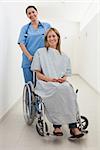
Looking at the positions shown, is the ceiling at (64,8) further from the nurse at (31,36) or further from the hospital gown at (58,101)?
the hospital gown at (58,101)

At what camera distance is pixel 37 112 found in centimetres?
271

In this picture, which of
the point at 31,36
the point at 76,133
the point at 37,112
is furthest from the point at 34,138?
the point at 31,36

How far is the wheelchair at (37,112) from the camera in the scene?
7.96 feet

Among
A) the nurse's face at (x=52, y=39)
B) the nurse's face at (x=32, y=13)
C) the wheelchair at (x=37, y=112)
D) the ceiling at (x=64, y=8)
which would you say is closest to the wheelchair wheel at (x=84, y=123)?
the wheelchair at (x=37, y=112)

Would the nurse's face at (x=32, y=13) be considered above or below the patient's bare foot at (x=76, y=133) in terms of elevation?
above

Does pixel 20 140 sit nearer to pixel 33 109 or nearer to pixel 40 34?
pixel 33 109

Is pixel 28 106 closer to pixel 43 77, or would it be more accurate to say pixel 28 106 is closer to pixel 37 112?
pixel 37 112

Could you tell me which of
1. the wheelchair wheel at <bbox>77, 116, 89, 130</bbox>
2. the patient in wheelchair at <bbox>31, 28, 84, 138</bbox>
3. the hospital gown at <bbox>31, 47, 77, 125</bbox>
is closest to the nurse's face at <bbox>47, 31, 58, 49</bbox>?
the patient in wheelchair at <bbox>31, 28, 84, 138</bbox>

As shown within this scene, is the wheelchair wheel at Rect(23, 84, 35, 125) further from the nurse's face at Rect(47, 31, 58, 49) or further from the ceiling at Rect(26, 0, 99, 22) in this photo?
the ceiling at Rect(26, 0, 99, 22)

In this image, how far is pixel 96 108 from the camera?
3.69 meters

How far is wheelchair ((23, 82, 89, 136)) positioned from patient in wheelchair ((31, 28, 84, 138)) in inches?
2.4

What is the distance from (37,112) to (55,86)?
48 centimetres

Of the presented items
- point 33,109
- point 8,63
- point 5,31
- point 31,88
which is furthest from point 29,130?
point 5,31

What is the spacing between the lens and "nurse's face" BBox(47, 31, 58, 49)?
265cm
